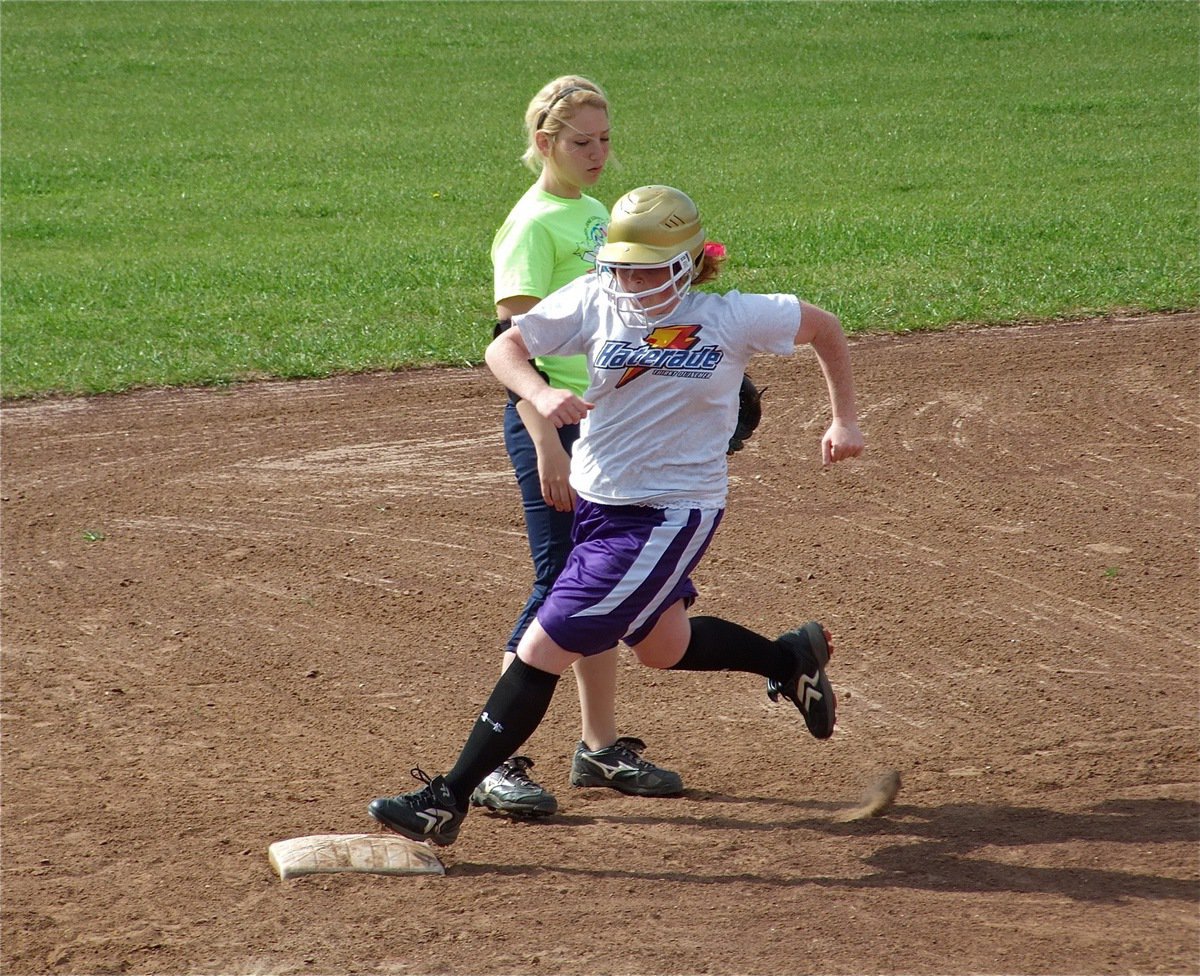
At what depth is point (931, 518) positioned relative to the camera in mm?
7137

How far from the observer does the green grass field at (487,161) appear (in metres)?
11.4

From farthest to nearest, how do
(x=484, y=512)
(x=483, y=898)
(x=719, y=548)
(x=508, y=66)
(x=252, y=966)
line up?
(x=508, y=66) < (x=484, y=512) < (x=719, y=548) < (x=483, y=898) < (x=252, y=966)

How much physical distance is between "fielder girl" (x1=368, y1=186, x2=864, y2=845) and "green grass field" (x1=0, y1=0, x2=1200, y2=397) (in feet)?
19.9

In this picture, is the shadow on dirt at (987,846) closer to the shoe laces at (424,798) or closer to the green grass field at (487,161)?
the shoe laces at (424,798)

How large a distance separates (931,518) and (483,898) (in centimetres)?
378

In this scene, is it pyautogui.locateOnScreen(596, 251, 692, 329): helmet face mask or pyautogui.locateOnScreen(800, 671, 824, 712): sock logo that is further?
pyautogui.locateOnScreen(800, 671, 824, 712): sock logo

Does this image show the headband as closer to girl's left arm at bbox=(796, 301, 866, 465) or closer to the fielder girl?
the fielder girl

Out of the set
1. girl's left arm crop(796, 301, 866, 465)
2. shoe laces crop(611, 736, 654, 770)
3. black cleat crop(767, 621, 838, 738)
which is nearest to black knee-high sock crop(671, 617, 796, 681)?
black cleat crop(767, 621, 838, 738)

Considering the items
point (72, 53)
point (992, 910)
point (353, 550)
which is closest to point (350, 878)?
point (992, 910)

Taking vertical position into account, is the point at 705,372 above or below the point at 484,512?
above

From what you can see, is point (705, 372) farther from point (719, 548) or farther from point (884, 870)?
point (719, 548)

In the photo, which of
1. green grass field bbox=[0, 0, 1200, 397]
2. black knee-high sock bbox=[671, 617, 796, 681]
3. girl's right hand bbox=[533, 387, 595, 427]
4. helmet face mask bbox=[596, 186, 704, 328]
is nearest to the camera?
girl's right hand bbox=[533, 387, 595, 427]

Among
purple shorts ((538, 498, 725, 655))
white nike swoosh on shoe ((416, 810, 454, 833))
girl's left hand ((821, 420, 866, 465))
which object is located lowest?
white nike swoosh on shoe ((416, 810, 454, 833))

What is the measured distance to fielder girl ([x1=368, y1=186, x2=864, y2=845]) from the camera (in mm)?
4090
